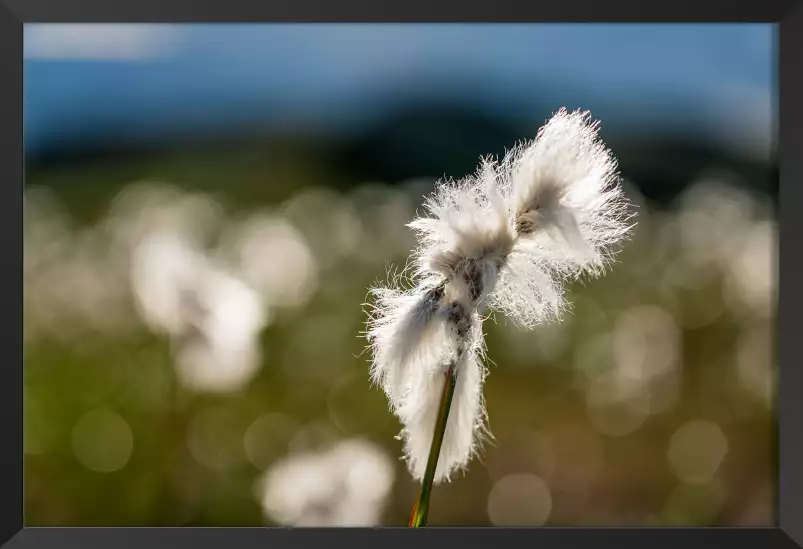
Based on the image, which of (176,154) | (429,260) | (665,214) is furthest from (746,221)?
(176,154)

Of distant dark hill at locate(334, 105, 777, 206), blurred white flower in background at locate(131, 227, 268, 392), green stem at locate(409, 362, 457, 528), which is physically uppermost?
distant dark hill at locate(334, 105, 777, 206)

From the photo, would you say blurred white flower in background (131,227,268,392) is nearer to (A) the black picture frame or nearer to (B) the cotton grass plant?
(A) the black picture frame

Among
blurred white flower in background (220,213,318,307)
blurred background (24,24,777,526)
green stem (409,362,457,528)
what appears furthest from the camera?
blurred white flower in background (220,213,318,307)

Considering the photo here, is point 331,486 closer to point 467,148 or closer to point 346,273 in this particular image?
point 346,273

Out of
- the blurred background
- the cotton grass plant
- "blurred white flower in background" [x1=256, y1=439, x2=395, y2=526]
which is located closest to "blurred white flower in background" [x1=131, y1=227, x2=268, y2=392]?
the blurred background
